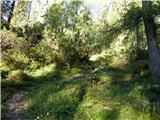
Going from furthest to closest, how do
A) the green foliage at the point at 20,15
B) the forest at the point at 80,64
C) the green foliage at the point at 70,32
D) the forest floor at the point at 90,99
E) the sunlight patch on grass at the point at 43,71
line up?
the green foliage at the point at 20,15 < the green foliage at the point at 70,32 < the sunlight patch on grass at the point at 43,71 < the forest at the point at 80,64 < the forest floor at the point at 90,99

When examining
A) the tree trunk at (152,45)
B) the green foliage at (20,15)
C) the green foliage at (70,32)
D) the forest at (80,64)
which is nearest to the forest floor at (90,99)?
the forest at (80,64)

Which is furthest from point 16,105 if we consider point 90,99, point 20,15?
point 20,15

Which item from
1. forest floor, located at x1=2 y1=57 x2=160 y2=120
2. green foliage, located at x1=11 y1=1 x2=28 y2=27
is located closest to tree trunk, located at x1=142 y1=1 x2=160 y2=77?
forest floor, located at x1=2 y1=57 x2=160 y2=120

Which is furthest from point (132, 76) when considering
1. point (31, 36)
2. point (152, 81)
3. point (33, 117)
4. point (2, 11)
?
point (2, 11)

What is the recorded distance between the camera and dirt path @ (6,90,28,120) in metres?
13.3

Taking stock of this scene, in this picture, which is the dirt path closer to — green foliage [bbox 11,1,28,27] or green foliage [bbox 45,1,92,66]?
green foliage [bbox 45,1,92,66]

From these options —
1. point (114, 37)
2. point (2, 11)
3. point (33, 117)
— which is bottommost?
point (33, 117)

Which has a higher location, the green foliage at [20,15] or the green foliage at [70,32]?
the green foliage at [20,15]

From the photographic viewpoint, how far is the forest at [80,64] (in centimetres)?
1323

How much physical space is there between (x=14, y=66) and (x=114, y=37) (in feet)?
27.2

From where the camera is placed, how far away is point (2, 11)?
1061 inches

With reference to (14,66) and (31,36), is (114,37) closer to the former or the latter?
(14,66)

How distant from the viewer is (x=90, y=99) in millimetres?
13922

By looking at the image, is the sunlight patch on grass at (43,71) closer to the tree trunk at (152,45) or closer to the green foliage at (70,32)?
the green foliage at (70,32)
